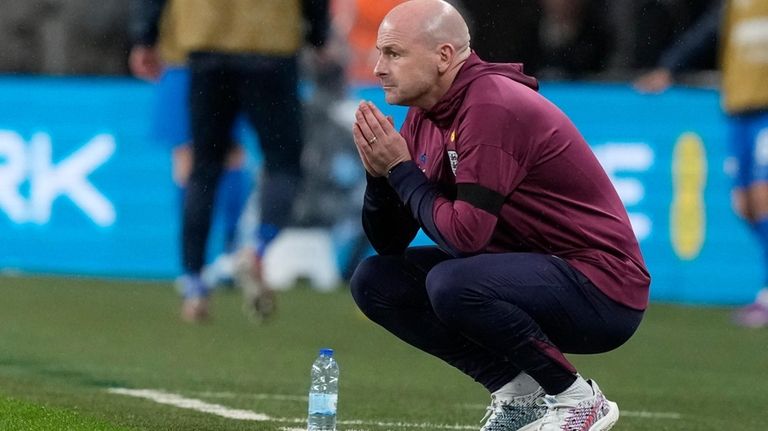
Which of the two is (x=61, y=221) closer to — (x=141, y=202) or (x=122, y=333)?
(x=141, y=202)

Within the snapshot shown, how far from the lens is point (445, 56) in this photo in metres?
5.27

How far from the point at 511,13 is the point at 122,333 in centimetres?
498

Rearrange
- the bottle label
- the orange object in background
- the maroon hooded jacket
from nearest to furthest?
the maroon hooded jacket < the bottle label < the orange object in background

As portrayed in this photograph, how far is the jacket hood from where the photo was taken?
5.23 meters

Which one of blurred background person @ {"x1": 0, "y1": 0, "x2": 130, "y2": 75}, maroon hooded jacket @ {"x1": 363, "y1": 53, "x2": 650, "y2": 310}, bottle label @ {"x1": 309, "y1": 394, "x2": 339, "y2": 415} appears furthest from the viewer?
blurred background person @ {"x1": 0, "y1": 0, "x2": 130, "y2": 75}

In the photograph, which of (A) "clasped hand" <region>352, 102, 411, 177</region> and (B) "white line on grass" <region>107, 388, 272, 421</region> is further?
(B) "white line on grass" <region>107, 388, 272, 421</region>

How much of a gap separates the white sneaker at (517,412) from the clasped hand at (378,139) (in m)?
0.88

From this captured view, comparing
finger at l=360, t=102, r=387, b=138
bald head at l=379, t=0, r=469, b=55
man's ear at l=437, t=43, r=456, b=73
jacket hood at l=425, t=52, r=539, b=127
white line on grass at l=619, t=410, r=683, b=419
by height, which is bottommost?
white line on grass at l=619, t=410, r=683, b=419

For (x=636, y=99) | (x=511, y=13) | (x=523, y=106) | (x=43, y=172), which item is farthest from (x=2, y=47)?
(x=523, y=106)

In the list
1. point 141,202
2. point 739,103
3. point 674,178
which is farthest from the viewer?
point 141,202

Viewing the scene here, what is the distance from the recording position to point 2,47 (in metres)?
14.0

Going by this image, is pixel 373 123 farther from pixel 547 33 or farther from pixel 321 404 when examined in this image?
pixel 547 33

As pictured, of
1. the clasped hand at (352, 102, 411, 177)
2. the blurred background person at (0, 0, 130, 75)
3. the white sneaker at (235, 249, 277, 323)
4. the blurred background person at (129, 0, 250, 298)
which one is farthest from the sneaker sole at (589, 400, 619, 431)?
the blurred background person at (0, 0, 130, 75)

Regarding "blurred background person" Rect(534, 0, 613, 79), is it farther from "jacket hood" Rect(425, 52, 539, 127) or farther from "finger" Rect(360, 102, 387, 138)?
"finger" Rect(360, 102, 387, 138)
